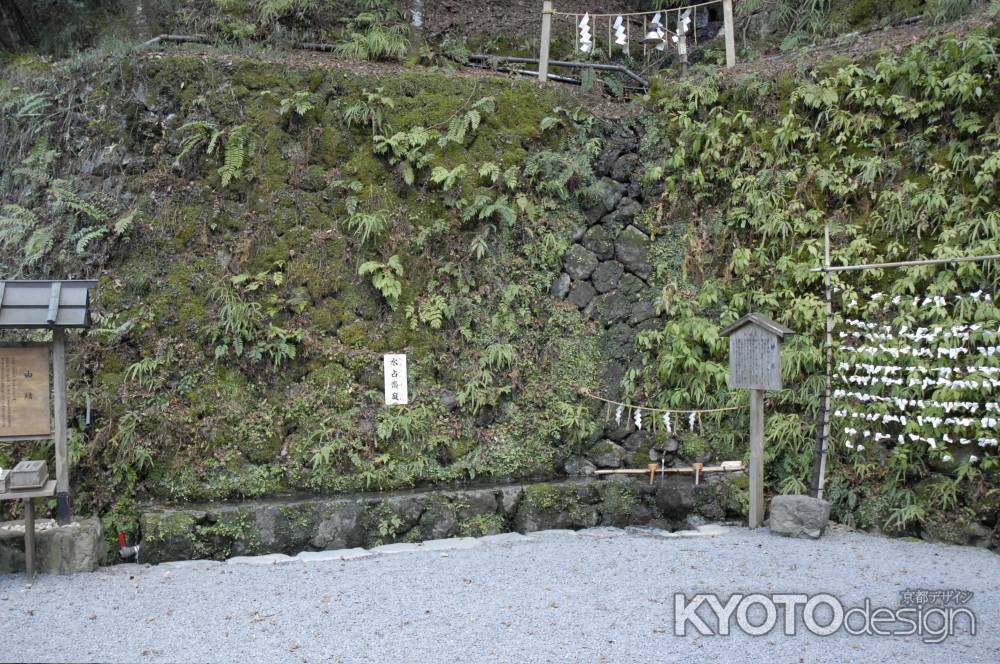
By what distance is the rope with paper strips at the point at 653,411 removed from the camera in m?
9.59

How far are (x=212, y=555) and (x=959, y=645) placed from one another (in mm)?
6921

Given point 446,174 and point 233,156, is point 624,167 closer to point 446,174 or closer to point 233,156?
point 446,174

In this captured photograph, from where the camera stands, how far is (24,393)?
6887 mm

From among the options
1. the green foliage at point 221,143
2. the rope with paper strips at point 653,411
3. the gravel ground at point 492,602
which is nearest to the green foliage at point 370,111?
the green foliage at point 221,143

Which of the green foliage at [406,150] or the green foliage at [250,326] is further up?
the green foliage at [406,150]

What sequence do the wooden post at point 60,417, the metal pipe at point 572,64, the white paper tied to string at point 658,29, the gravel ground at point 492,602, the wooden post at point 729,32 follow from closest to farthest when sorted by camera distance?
the gravel ground at point 492,602, the wooden post at point 60,417, the wooden post at point 729,32, the white paper tied to string at point 658,29, the metal pipe at point 572,64

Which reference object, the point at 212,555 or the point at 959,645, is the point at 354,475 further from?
the point at 959,645

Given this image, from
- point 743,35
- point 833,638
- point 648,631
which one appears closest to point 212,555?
point 648,631

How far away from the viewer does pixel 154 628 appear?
5.70 metres

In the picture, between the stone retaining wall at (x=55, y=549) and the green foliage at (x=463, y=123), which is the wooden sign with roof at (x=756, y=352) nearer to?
the green foliage at (x=463, y=123)

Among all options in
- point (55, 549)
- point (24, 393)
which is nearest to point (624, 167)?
point (24, 393)

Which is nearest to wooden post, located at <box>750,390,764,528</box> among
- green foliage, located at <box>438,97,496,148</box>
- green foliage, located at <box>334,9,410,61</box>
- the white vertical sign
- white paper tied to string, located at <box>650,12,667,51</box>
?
the white vertical sign

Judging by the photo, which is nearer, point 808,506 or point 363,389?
point 808,506

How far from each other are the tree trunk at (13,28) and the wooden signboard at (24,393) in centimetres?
929
